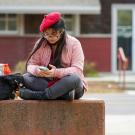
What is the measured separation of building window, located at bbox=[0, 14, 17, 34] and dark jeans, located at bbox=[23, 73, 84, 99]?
1742 centimetres

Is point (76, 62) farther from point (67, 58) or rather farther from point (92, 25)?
point (92, 25)

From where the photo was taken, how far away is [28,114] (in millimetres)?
6582

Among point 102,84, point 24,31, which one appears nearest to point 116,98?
point 102,84

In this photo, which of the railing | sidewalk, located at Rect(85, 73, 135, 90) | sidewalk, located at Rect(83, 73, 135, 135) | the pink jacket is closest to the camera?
the pink jacket

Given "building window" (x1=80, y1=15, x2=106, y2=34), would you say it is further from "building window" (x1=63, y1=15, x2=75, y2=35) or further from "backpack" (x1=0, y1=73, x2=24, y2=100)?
"backpack" (x1=0, y1=73, x2=24, y2=100)

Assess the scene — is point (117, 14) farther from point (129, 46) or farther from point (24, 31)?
point (24, 31)

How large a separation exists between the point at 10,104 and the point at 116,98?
424 inches

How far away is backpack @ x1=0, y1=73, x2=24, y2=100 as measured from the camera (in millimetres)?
6613

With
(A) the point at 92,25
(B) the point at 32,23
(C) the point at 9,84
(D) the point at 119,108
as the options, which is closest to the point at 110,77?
(A) the point at 92,25

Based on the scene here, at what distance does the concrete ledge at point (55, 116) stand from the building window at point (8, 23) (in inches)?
691

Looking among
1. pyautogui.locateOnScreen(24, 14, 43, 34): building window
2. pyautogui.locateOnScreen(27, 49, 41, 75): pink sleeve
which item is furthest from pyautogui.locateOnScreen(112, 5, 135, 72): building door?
pyautogui.locateOnScreen(27, 49, 41, 75): pink sleeve

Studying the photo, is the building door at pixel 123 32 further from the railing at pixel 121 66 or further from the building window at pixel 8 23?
the building window at pixel 8 23

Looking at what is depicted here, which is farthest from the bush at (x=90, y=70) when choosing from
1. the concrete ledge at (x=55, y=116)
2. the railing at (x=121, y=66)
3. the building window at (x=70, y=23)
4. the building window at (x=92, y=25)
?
the concrete ledge at (x=55, y=116)

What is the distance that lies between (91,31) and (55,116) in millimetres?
17585
